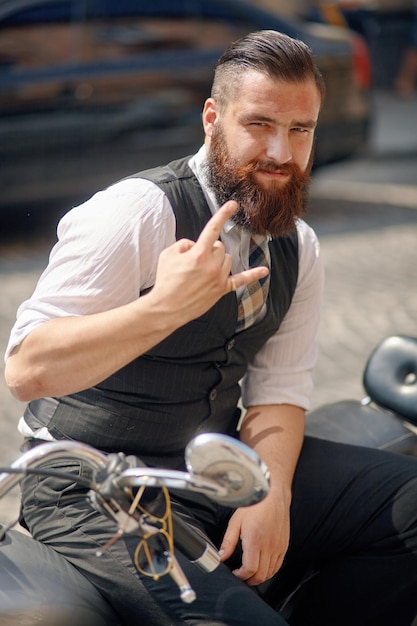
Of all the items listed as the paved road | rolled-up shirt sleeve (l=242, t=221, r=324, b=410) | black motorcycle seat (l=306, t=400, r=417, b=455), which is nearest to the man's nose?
rolled-up shirt sleeve (l=242, t=221, r=324, b=410)

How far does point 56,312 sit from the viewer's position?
1.98 m

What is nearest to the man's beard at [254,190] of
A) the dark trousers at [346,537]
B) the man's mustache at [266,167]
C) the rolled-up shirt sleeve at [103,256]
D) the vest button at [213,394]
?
the man's mustache at [266,167]

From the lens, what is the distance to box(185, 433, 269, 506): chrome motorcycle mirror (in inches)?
59.8

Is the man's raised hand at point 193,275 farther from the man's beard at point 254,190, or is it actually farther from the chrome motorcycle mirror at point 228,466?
the man's beard at point 254,190

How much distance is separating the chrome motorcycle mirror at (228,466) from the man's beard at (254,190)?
0.75 m

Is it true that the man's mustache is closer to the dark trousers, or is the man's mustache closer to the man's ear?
the man's ear

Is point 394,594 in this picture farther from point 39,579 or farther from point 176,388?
point 39,579

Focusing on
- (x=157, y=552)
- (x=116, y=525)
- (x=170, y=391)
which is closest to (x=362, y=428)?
(x=170, y=391)

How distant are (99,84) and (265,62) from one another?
4.96 metres

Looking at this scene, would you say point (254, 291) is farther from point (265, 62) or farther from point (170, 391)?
point (265, 62)

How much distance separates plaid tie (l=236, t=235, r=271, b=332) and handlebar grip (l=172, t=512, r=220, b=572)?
62 centimetres

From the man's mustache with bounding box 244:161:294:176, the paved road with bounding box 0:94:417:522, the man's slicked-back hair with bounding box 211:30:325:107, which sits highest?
the man's slicked-back hair with bounding box 211:30:325:107

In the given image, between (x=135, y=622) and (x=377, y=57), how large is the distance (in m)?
15.0

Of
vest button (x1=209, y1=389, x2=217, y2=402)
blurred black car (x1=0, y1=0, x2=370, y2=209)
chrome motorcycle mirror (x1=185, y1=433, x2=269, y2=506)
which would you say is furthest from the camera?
blurred black car (x1=0, y1=0, x2=370, y2=209)
